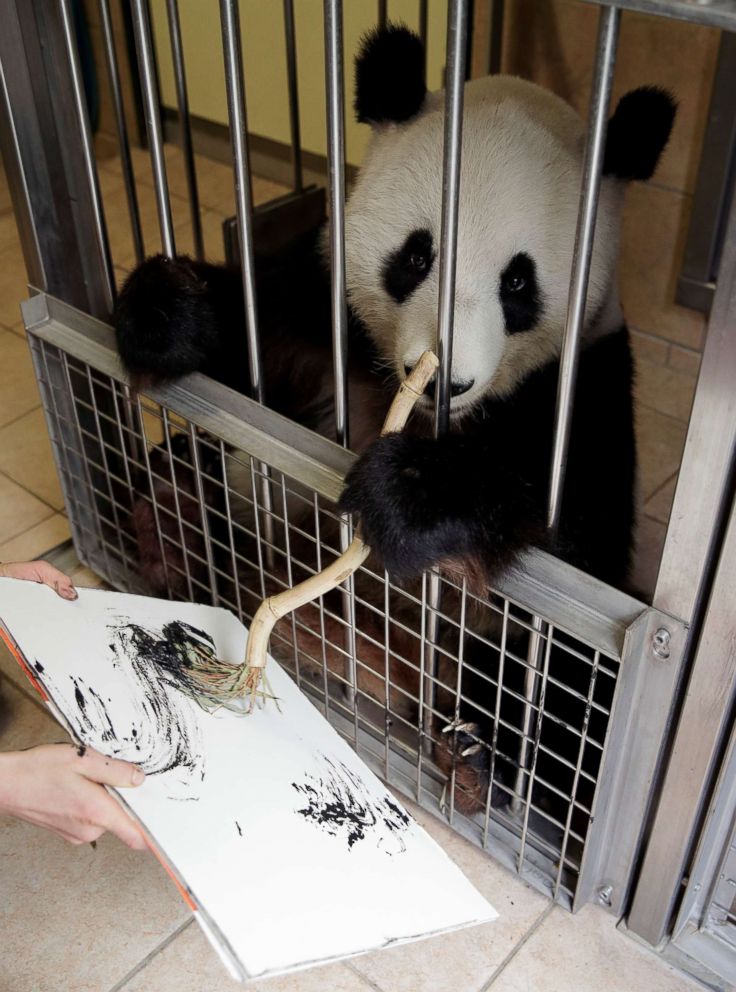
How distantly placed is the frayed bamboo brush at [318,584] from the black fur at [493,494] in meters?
0.03

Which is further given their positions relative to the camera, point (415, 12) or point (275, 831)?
point (415, 12)

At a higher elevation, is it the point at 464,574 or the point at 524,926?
the point at 464,574

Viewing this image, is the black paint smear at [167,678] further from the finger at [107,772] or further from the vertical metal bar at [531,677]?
the vertical metal bar at [531,677]

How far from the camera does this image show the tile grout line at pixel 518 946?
1152 millimetres

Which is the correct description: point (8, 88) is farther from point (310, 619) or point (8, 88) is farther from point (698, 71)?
point (698, 71)

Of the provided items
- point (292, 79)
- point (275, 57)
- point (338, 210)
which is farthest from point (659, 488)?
point (275, 57)

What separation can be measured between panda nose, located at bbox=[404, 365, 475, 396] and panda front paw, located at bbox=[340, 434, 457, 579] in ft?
0.21

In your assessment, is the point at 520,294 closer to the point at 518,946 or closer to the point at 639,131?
the point at 639,131

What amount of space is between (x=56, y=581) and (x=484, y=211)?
0.62 metres

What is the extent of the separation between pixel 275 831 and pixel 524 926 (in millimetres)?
376

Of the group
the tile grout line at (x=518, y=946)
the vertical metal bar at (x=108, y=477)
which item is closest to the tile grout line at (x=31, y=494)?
the vertical metal bar at (x=108, y=477)

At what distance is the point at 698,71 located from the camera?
214 centimetres

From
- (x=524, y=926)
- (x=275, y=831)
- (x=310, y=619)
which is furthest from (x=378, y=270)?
(x=524, y=926)

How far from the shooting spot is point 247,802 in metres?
1.03
